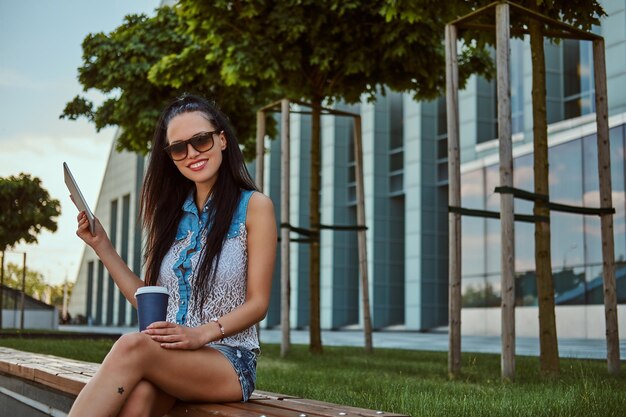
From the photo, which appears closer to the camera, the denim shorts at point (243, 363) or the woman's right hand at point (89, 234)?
the denim shorts at point (243, 363)

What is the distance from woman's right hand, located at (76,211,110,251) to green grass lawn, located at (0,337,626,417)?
2.40 m

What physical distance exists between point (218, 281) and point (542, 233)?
5456 mm

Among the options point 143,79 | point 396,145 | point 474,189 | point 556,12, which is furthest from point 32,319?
point 556,12

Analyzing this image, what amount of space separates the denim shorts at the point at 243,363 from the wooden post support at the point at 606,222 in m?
5.78

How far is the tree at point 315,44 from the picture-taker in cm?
1189

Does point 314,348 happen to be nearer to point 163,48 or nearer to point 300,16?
point 300,16

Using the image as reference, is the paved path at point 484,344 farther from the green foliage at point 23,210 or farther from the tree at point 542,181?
the green foliage at point 23,210

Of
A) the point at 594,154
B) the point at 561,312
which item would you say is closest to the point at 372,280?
the point at 561,312

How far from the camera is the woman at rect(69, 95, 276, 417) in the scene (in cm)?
311

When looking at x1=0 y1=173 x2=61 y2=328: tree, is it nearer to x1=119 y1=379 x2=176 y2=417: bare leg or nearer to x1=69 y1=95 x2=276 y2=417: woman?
x1=69 y1=95 x2=276 y2=417: woman

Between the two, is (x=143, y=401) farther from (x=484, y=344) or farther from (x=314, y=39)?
(x=484, y=344)

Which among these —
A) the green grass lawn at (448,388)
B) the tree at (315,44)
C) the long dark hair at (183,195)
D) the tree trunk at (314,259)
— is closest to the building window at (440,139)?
the tree at (315,44)

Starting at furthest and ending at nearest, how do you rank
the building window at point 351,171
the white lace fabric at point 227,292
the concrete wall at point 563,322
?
the building window at point 351,171 < the concrete wall at point 563,322 < the white lace fabric at point 227,292

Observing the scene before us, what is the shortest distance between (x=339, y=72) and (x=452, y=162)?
4.94 m
